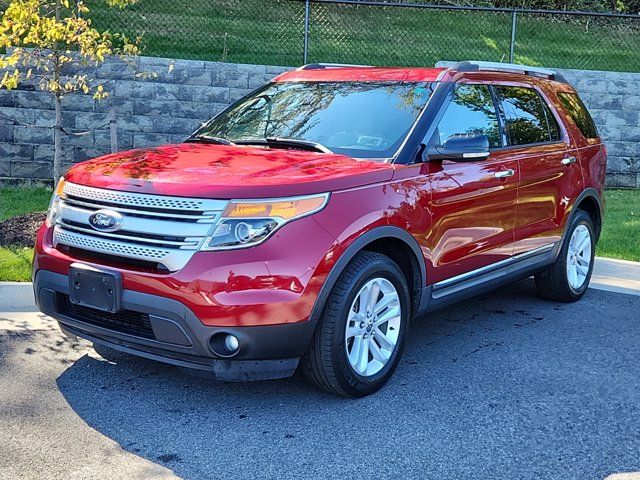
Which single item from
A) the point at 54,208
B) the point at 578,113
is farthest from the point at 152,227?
the point at 578,113

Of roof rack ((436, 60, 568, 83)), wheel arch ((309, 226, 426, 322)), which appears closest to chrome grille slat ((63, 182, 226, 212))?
wheel arch ((309, 226, 426, 322))

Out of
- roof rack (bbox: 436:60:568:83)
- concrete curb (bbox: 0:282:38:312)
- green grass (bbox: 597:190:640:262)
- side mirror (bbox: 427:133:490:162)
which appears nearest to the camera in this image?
side mirror (bbox: 427:133:490:162)

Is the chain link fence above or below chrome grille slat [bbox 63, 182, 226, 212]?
above

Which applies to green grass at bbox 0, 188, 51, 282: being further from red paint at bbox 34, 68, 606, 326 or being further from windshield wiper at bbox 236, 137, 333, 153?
windshield wiper at bbox 236, 137, 333, 153

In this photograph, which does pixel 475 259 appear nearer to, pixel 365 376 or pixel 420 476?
pixel 365 376

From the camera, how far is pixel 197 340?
3.85m

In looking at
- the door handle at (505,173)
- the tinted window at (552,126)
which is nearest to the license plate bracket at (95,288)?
the door handle at (505,173)

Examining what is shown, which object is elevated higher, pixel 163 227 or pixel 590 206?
pixel 163 227

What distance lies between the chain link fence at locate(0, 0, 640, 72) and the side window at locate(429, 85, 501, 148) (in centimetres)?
699

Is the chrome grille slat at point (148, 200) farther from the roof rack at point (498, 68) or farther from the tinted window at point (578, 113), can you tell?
the tinted window at point (578, 113)

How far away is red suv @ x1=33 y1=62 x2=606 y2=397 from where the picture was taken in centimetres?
385

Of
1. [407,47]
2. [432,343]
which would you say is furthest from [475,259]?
[407,47]

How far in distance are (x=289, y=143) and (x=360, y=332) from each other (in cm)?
135

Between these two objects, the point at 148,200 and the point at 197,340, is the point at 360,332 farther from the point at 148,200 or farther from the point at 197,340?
the point at 148,200
